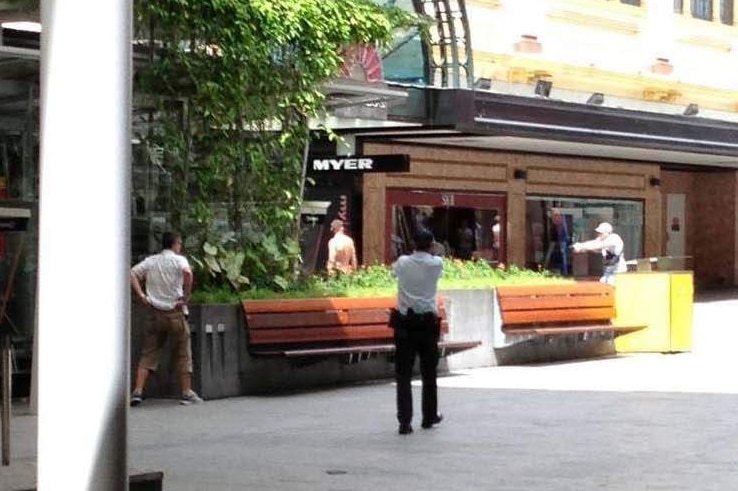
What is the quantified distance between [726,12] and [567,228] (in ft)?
29.0

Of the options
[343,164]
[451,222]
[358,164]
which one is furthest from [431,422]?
[451,222]

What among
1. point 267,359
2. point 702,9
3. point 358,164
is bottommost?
point 267,359

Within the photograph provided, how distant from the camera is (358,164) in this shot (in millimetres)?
23453

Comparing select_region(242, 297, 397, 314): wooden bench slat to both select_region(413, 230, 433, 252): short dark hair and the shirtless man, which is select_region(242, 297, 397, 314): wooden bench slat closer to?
select_region(413, 230, 433, 252): short dark hair

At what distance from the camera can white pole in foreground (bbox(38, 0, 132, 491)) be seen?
3.82 metres

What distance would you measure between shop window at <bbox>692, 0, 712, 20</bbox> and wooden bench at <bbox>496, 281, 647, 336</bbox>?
1782 cm

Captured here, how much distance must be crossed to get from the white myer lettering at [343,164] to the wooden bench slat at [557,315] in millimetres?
4507

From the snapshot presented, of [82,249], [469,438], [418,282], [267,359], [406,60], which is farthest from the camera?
[406,60]

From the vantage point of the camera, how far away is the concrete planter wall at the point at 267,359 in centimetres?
1578

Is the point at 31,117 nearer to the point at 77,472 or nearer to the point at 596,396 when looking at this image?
the point at 596,396

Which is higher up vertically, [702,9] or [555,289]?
[702,9]

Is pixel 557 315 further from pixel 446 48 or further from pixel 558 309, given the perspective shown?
pixel 446 48

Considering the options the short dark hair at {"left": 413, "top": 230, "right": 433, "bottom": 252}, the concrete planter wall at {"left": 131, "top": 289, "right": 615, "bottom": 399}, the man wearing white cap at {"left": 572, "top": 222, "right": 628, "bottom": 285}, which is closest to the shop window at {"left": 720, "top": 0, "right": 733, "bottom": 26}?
the man wearing white cap at {"left": 572, "top": 222, "right": 628, "bottom": 285}

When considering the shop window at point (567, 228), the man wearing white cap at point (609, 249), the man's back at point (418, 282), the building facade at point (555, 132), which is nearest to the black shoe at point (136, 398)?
the man's back at point (418, 282)
